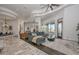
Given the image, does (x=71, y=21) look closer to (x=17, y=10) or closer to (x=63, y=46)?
(x=63, y=46)

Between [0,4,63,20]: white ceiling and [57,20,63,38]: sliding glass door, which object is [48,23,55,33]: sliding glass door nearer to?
[57,20,63,38]: sliding glass door

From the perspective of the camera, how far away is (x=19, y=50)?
7.86 ft

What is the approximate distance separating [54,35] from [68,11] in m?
0.80

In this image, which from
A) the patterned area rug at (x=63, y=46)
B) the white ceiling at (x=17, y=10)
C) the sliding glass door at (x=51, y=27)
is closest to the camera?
the patterned area rug at (x=63, y=46)

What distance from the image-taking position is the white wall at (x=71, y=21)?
7.70ft

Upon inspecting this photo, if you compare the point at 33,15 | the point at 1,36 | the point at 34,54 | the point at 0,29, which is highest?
the point at 33,15

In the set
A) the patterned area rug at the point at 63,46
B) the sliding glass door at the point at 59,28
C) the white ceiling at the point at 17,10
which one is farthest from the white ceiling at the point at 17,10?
the patterned area rug at the point at 63,46

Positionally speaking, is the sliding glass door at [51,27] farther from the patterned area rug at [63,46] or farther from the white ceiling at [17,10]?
the white ceiling at [17,10]

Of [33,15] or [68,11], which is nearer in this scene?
[68,11]

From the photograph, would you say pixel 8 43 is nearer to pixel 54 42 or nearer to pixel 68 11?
pixel 54 42

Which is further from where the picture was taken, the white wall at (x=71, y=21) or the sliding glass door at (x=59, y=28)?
the sliding glass door at (x=59, y=28)

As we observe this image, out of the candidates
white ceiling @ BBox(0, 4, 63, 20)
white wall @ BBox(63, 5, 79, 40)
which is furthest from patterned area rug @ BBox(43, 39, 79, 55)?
white ceiling @ BBox(0, 4, 63, 20)

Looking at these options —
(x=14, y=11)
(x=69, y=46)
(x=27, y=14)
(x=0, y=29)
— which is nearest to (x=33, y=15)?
(x=27, y=14)

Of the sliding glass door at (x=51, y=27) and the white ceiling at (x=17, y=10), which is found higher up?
the white ceiling at (x=17, y=10)
